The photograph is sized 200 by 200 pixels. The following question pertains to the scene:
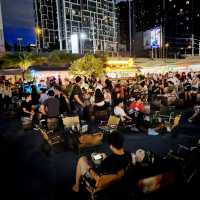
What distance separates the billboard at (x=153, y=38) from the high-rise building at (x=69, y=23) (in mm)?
52907

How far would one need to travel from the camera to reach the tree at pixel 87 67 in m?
26.0

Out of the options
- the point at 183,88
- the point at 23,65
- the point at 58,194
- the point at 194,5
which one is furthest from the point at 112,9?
the point at 58,194

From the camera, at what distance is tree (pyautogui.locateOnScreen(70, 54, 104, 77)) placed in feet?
85.1

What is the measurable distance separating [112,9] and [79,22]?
2422 centimetres

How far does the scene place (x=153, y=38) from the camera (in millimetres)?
45781

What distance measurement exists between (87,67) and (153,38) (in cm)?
2323

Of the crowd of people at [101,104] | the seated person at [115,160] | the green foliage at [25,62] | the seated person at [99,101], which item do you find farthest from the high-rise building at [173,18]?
the seated person at [115,160]

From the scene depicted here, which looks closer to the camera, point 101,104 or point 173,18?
point 101,104

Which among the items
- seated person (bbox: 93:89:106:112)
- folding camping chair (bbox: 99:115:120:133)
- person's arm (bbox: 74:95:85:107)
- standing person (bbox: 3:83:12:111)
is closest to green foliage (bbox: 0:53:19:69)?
standing person (bbox: 3:83:12:111)

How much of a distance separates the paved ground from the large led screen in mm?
36510

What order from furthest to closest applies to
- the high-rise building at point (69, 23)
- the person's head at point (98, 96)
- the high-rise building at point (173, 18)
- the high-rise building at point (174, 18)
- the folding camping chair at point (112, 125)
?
the high-rise building at point (174, 18), the high-rise building at point (173, 18), the high-rise building at point (69, 23), the person's head at point (98, 96), the folding camping chair at point (112, 125)

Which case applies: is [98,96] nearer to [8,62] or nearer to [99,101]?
[99,101]

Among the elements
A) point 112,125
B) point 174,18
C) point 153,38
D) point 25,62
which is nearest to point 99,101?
point 112,125

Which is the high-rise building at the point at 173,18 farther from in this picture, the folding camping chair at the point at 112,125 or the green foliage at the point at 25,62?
the folding camping chair at the point at 112,125
